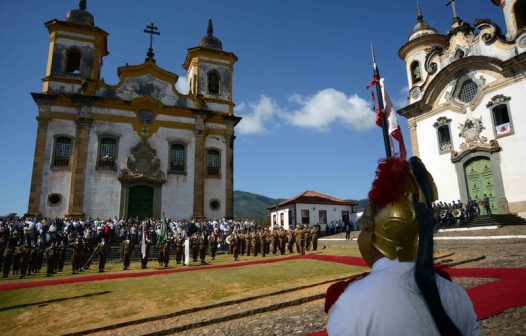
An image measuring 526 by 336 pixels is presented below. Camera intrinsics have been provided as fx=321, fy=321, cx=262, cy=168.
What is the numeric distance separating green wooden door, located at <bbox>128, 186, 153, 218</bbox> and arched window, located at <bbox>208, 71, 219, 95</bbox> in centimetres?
1021

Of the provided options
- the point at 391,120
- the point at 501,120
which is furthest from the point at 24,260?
the point at 501,120

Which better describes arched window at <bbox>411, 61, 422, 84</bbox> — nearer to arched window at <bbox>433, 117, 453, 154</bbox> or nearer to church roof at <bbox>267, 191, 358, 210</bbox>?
arched window at <bbox>433, 117, 453, 154</bbox>

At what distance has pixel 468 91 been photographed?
2298 cm

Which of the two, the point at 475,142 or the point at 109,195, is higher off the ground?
the point at 475,142

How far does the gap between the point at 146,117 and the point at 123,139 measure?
2.44 metres

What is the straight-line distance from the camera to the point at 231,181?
83.9 ft

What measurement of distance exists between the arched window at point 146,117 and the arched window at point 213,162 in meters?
4.96

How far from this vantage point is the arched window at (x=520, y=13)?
21.5 meters

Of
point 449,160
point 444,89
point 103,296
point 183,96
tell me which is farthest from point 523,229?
point 183,96

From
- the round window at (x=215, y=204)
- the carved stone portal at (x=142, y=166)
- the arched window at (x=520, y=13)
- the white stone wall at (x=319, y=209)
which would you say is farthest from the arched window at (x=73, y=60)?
the arched window at (x=520, y=13)

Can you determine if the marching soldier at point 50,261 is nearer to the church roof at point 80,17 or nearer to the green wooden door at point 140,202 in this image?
the green wooden door at point 140,202

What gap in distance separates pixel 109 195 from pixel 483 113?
2601 centimetres

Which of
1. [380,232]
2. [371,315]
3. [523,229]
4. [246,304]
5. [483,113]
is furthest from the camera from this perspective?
[483,113]

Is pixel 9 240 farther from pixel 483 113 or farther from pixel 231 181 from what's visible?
pixel 483 113
